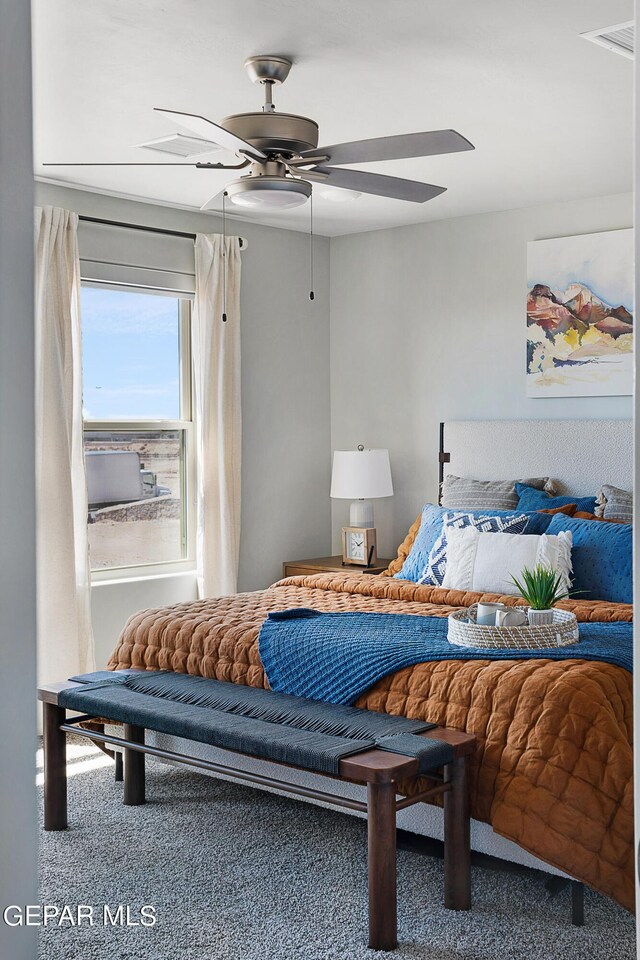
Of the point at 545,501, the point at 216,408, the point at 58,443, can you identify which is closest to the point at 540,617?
the point at 545,501

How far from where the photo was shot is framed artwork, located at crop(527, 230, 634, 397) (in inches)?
186

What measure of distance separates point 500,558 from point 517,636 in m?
0.90

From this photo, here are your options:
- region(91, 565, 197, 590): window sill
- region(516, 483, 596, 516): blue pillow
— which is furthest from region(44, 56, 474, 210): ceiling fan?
region(91, 565, 197, 590): window sill

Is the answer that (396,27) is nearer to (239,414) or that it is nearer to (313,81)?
(313,81)

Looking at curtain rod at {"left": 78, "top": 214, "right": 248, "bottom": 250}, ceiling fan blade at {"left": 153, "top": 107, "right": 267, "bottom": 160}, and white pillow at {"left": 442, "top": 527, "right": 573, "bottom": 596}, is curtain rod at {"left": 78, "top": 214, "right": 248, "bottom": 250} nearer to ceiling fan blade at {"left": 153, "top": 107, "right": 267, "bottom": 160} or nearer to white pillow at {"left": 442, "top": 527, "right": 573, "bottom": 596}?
ceiling fan blade at {"left": 153, "top": 107, "right": 267, "bottom": 160}

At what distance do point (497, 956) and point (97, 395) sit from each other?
3.34 metres

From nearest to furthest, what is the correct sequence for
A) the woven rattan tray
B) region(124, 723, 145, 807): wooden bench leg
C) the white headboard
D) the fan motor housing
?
the fan motor housing < the woven rattan tray < region(124, 723, 145, 807): wooden bench leg < the white headboard

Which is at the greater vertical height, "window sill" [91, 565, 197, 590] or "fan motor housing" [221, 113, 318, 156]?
"fan motor housing" [221, 113, 318, 156]

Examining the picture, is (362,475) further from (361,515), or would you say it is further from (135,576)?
(135,576)

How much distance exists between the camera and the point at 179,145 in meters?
3.92

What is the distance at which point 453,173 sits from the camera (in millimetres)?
4430

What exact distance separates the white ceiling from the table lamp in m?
1.62

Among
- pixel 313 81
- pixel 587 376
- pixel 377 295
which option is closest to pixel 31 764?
pixel 313 81

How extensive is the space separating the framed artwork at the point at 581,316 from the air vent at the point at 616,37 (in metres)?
1.79
